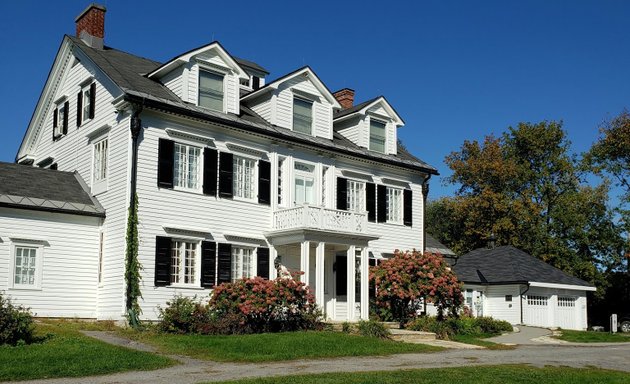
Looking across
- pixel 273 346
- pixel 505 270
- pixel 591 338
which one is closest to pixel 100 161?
pixel 273 346

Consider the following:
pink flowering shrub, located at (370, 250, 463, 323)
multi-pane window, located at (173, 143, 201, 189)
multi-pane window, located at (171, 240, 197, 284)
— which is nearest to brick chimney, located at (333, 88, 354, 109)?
pink flowering shrub, located at (370, 250, 463, 323)

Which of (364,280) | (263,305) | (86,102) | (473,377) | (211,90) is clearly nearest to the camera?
(473,377)

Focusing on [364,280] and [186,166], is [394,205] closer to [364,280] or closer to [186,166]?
[364,280]

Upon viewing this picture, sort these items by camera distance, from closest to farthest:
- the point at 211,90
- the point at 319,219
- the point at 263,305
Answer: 1. the point at 263,305
2. the point at 211,90
3. the point at 319,219

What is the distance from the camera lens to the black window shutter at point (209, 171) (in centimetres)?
2420

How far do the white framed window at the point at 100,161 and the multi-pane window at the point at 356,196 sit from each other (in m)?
9.80

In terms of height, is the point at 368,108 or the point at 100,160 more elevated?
the point at 368,108

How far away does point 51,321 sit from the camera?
21594mm

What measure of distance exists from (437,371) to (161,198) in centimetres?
1146

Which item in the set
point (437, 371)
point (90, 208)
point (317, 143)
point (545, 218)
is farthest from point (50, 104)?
point (545, 218)

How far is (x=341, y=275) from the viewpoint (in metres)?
28.2

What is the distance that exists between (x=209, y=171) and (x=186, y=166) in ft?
2.63

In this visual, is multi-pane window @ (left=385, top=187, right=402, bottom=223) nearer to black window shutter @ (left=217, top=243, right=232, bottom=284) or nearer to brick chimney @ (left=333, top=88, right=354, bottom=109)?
brick chimney @ (left=333, top=88, right=354, bottom=109)

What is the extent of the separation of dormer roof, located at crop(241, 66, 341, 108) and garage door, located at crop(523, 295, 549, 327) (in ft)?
52.7
